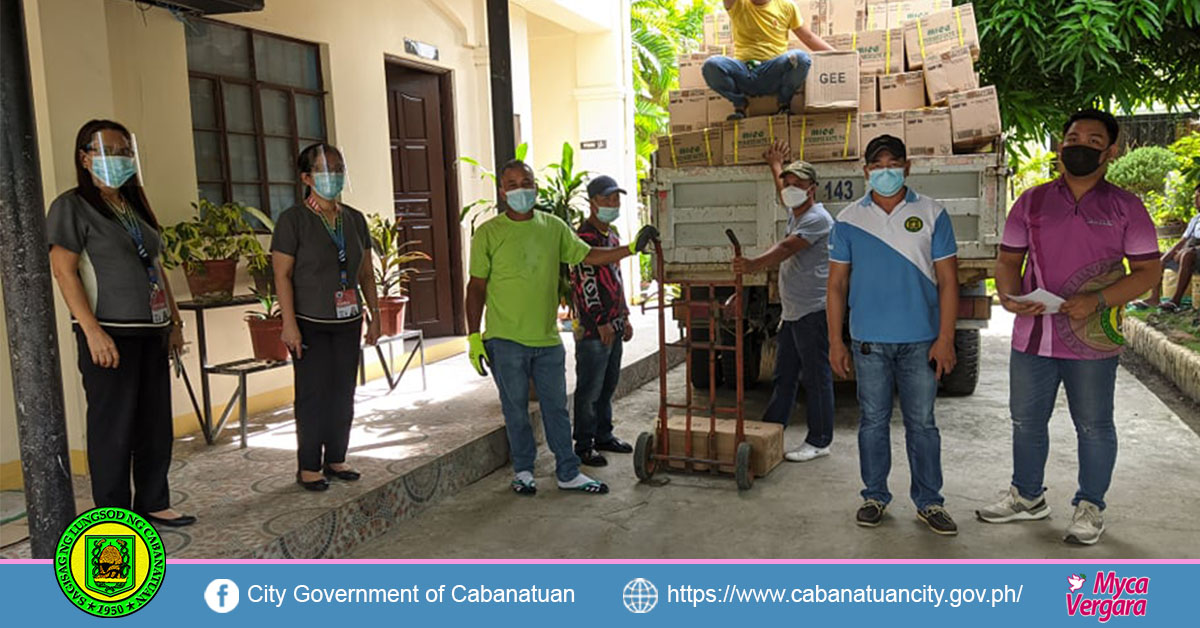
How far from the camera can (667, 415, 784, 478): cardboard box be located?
4457mm

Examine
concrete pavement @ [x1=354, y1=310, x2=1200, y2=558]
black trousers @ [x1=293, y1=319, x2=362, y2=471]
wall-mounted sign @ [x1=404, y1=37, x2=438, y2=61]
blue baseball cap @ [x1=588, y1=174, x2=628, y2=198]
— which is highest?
wall-mounted sign @ [x1=404, y1=37, x2=438, y2=61]

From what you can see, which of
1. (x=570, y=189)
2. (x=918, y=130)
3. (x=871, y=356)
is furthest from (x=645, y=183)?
(x=871, y=356)

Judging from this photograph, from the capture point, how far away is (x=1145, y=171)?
12305 mm

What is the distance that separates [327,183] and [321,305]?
0.51m

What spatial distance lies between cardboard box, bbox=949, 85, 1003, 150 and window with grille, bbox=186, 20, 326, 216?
4059 millimetres

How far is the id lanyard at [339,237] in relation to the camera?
12.6ft

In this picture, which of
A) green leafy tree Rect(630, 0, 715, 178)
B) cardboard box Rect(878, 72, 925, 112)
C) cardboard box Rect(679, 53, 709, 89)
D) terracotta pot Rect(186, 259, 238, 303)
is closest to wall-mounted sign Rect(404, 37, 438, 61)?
cardboard box Rect(679, 53, 709, 89)

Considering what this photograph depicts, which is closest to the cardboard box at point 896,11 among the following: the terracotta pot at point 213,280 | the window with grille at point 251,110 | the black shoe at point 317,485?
the window with grille at point 251,110

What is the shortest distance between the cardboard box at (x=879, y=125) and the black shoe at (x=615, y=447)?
6.71 feet

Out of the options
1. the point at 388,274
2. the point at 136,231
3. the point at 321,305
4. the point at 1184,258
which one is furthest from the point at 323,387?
the point at 1184,258

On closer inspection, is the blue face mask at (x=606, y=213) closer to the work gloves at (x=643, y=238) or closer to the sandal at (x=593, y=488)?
the work gloves at (x=643, y=238)

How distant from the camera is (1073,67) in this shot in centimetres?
544

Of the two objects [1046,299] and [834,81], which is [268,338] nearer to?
[834,81]

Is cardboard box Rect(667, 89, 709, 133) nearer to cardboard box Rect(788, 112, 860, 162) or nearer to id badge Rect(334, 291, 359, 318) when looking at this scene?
cardboard box Rect(788, 112, 860, 162)
